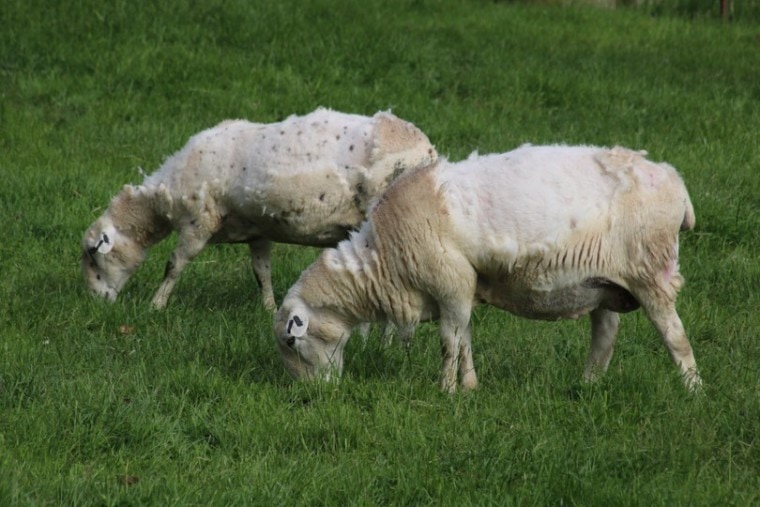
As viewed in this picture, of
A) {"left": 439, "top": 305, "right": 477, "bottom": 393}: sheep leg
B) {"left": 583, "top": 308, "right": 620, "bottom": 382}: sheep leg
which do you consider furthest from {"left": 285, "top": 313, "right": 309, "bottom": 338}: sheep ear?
{"left": 583, "top": 308, "right": 620, "bottom": 382}: sheep leg

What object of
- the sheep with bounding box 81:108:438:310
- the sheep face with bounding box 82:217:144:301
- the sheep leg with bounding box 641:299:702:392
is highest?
the sheep leg with bounding box 641:299:702:392

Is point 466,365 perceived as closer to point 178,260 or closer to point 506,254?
point 506,254

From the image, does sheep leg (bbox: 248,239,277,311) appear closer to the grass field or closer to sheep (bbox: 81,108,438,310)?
sheep (bbox: 81,108,438,310)

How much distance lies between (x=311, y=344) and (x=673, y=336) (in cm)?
161

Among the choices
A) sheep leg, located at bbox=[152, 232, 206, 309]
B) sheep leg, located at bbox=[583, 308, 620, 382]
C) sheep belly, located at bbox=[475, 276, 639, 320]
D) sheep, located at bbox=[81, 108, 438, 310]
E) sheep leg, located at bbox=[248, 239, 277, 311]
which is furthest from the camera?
sheep leg, located at bbox=[248, 239, 277, 311]

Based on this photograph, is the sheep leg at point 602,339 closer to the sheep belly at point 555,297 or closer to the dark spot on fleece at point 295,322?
the sheep belly at point 555,297

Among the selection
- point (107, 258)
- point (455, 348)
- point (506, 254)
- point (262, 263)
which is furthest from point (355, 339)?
point (107, 258)

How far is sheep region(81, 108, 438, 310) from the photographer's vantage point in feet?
22.9

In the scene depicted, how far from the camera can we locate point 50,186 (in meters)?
9.25

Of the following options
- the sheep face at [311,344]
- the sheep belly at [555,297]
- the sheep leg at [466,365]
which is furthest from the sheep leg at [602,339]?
the sheep face at [311,344]

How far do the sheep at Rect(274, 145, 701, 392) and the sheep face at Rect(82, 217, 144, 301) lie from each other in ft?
6.88

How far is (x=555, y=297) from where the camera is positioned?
568 centimetres

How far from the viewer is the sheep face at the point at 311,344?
19.1 feet

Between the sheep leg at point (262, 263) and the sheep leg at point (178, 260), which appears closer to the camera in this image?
the sheep leg at point (178, 260)
